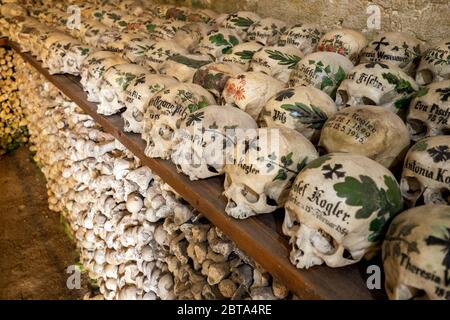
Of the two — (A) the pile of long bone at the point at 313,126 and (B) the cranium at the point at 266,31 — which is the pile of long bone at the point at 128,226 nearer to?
(A) the pile of long bone at the point at 313,126

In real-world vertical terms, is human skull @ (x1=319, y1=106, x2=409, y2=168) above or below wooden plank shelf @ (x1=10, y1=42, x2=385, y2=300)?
above

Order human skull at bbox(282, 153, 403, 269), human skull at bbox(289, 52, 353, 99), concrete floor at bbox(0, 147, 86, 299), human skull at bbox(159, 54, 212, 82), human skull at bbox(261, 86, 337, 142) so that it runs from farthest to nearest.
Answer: concrete floor at bbox(0, 147, 86, 299), human skull at bbox(159, 54, 212, 82), human skull at bbox(289, 52, 353, 99), human skull at bbox(261, 86, 337, 142), human skull at bbox(282, 153, 403, 269)

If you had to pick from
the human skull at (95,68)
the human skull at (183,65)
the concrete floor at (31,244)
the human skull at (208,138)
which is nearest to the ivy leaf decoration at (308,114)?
the human skull at (208,138)

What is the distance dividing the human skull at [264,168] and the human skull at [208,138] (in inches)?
2.5

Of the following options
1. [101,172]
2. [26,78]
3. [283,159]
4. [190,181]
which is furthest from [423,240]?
[26,78]

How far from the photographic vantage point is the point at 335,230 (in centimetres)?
76

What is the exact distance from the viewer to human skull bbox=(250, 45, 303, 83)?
135 cm

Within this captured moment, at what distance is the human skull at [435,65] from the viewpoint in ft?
3.53

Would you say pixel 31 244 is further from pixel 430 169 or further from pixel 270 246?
pixel 430 169

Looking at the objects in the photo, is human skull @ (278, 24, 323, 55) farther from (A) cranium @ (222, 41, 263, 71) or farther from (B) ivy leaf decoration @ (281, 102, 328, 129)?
(B) ivy leaf decoration @ (281, 102, 328, 129)

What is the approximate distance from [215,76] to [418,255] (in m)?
0.89

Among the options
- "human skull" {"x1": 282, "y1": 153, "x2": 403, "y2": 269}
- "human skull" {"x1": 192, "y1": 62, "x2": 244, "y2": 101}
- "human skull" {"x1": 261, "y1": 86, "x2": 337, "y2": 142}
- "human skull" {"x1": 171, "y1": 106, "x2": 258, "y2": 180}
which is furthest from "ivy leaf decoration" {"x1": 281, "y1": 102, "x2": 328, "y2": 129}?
"human skull" {"x1": 192, "y1": 62, "x2": 244, "y2": 101}

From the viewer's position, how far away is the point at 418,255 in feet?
2.08
